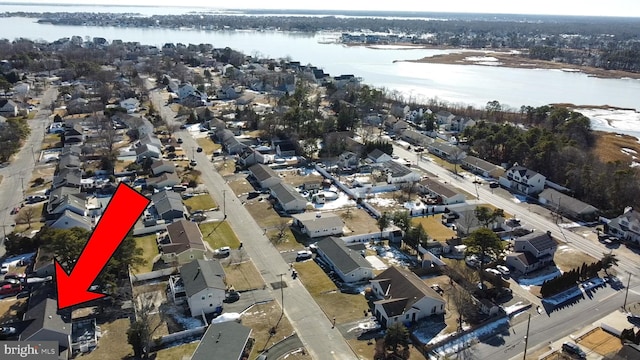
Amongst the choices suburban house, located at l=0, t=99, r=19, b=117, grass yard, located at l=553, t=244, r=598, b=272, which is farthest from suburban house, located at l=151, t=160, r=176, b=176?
suburban house, located at l=0, t=99, r=19, b=117

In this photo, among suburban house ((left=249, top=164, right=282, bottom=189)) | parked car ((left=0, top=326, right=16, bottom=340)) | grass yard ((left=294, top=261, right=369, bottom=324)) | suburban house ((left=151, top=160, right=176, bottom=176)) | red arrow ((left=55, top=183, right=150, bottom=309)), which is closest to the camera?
red arrow ((left=55, top=183, right=150, bottom=309))

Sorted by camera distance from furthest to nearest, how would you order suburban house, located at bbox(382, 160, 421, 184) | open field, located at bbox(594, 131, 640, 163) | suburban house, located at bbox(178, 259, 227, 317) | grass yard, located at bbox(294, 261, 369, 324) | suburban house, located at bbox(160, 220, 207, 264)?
open field, located at bbox(594, 131, 640, 163)
suburban house, located at bbox(382, 160, 421, 184)
suburban house, located at bbox(160, 220, 207, 264)
grass yard, located at bbox(294, 261, 369, 324)
suburban house, located at bbox(178, 259, 227, 317)

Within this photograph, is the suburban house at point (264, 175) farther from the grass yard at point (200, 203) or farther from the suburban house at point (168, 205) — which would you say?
the suburban house at point (168, 205)

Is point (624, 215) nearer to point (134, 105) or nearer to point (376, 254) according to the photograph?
point (376, 254)

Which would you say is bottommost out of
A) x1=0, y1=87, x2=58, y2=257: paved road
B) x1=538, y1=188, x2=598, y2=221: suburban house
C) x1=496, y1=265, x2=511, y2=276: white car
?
x1=0, y1=87, x2=58, y2=257: paved road

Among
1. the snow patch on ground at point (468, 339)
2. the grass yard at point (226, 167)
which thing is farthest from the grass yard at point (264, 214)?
the snow patch on ground at point (468, 339)

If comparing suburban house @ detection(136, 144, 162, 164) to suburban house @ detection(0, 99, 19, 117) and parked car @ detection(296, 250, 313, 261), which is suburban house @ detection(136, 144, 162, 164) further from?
suburban house @ detection(0, 99, 19, 117)
